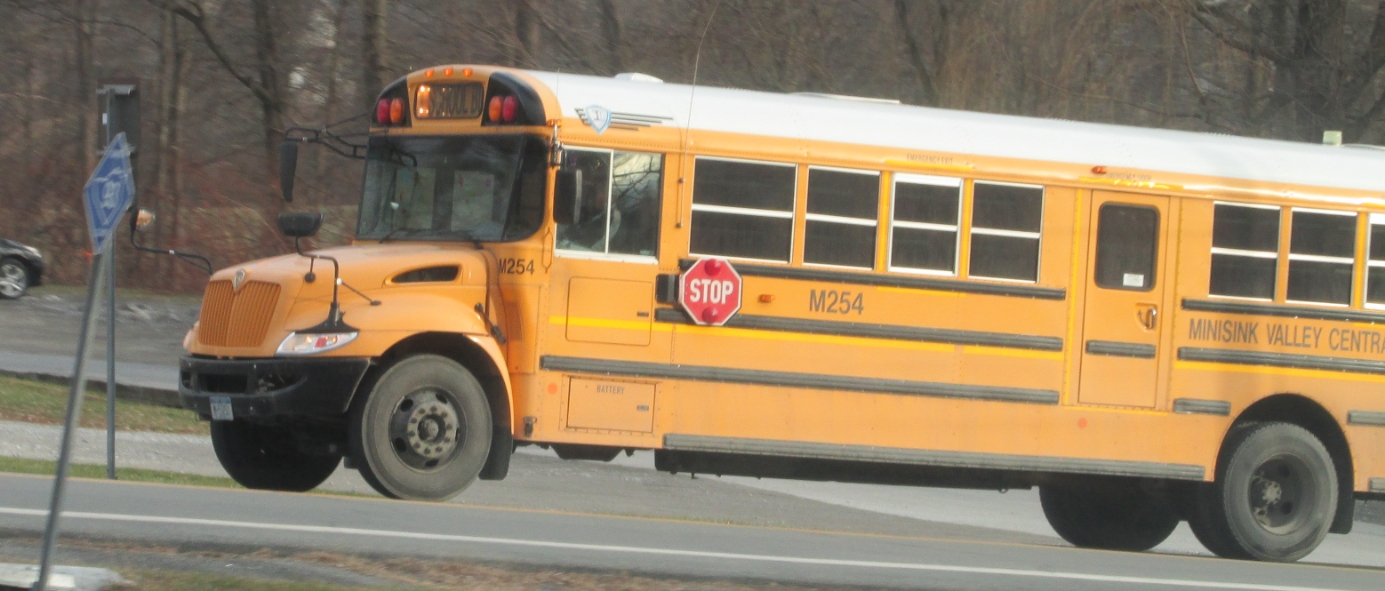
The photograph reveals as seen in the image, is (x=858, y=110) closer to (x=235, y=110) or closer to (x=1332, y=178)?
(x=1332, y=178)

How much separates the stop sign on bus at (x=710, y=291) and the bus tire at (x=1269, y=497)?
138 inches

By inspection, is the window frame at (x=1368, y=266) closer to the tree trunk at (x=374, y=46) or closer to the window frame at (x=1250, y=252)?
the window frame at (x=1250, y=252)

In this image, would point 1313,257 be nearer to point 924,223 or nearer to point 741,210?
point 924,223

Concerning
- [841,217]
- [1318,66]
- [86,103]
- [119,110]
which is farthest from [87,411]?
[86,103]

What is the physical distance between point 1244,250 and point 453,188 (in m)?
5.00

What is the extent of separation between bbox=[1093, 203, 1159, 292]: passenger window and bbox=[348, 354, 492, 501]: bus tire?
3960 mm

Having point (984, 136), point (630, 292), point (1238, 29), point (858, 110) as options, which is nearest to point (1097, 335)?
point (984, 136)

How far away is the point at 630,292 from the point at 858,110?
1.82m

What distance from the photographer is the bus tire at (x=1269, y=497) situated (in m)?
10.5

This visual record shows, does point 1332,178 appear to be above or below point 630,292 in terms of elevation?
above

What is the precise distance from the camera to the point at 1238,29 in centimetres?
2122

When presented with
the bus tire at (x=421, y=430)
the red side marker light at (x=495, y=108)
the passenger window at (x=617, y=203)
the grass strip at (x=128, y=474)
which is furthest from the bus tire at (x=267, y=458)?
the red side marker light at (x=495, y=108)

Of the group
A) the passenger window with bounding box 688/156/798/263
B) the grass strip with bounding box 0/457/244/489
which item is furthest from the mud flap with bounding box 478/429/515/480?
the grass strip with bounding box 0/457/244/489

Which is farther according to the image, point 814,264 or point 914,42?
point 914,42
